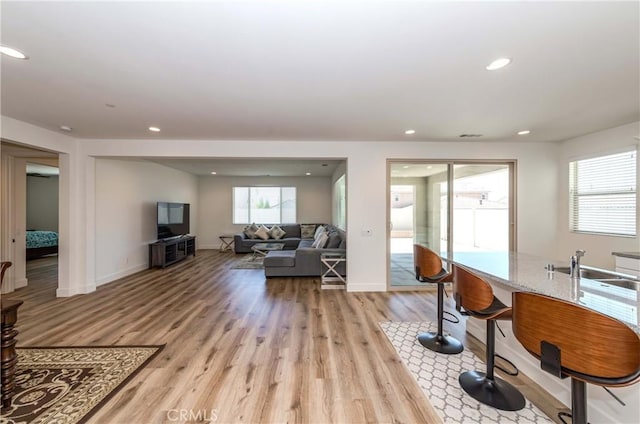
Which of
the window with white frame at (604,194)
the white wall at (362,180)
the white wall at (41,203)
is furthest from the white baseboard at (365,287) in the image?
the white wall at (41,203)

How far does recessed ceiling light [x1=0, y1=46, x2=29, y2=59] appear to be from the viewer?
1.85m

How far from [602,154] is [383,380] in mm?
4660

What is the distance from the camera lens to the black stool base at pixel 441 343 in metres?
2.60

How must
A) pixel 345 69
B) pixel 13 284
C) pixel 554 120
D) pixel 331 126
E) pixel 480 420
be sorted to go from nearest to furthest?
pixel 480 420 < pixel 345 69 < pixel 554 120 < pixel 331 126 < pixel 13 284

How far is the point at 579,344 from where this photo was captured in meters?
1.14

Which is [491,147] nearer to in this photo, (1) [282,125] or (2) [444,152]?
(2) [444,152]

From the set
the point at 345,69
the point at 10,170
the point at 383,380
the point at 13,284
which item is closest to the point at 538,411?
the point at 383,380

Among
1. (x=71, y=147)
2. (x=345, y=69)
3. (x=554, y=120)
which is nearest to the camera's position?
(x=345, y=69)

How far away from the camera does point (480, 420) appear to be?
1.76 metres

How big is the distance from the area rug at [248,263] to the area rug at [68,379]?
384 cm

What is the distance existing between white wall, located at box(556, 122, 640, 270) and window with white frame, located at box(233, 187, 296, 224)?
7.03 m

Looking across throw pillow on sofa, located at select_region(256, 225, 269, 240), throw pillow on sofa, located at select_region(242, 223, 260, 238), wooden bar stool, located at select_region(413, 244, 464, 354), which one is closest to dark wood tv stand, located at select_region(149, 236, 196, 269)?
throw pillow on sofa, located at select_region(242, 223, 260, 238)

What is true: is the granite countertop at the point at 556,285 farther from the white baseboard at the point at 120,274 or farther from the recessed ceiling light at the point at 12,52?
the white baseboard at the point at 120,274

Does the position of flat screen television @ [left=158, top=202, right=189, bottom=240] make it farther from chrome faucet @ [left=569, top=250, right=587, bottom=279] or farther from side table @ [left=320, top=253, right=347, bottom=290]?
chrome faucet @ [left=569, top=250, right=587, bottom=279]
